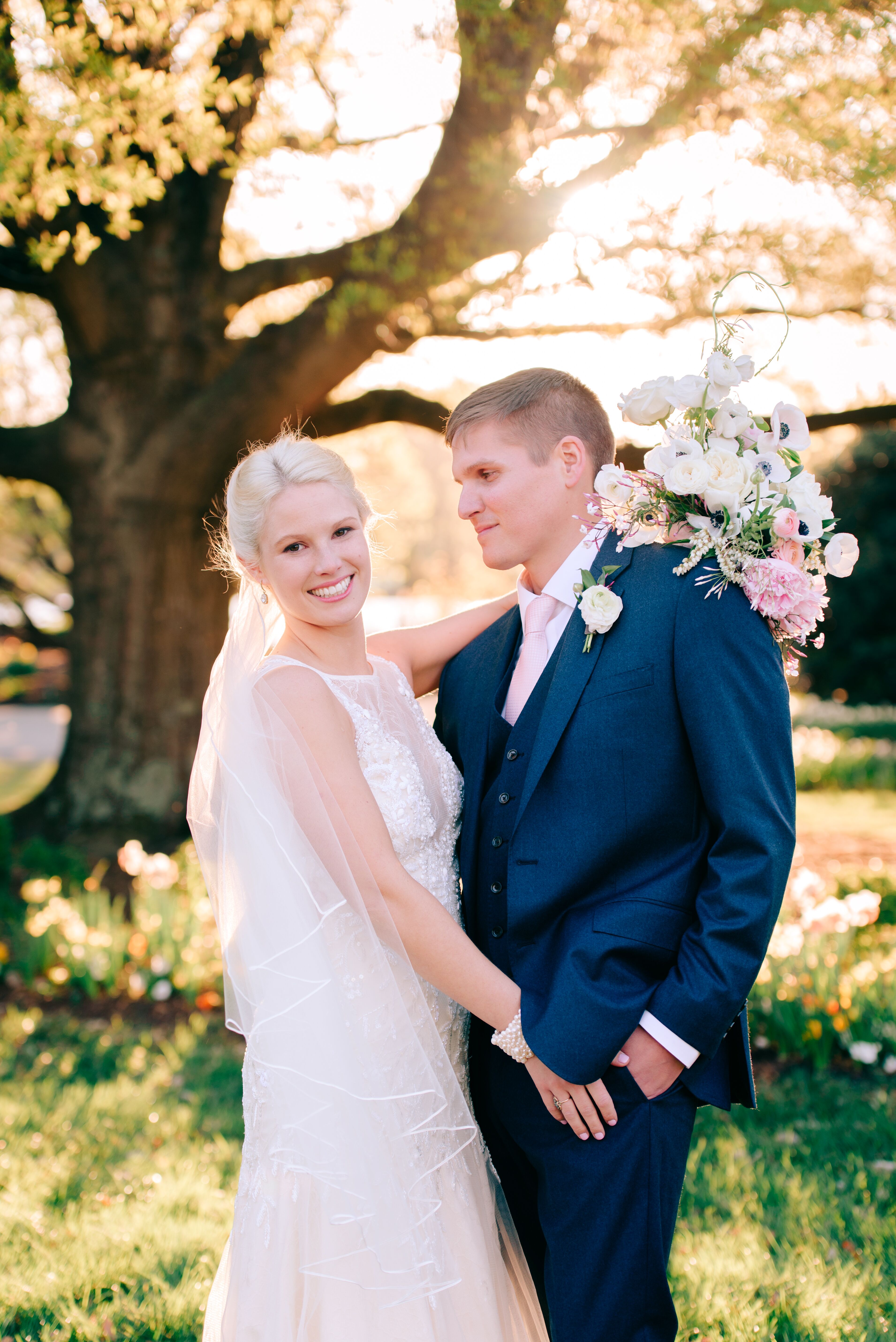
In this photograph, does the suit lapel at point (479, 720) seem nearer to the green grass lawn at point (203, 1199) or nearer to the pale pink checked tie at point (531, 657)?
the pale pink checked tie at point (531, 657)

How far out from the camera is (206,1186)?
3.89 metres

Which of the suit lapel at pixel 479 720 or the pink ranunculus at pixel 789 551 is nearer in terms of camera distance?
the pink ranunculus at pixel 789 551

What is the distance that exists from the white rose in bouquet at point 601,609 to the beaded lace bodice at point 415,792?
2.28ft

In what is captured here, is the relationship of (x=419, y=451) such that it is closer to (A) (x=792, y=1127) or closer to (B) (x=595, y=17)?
(B) (x=595, y=17)

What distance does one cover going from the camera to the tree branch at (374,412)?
8.16 meters

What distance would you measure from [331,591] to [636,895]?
1.16 meters

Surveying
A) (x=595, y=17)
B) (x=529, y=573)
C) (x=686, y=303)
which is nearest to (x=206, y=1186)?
(x=529, y=573)

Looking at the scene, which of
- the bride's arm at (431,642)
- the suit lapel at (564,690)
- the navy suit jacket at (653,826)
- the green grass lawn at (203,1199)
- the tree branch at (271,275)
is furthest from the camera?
the tree branch at (271,275)

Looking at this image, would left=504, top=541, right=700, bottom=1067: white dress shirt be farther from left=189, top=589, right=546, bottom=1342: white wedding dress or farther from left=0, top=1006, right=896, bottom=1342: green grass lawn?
left=0, top=1006, right=896, bottom=1342: green grass lawn

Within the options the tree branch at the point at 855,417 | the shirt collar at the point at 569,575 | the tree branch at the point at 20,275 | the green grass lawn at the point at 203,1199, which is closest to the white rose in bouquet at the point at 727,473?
the shirt collar at the point at 569,575

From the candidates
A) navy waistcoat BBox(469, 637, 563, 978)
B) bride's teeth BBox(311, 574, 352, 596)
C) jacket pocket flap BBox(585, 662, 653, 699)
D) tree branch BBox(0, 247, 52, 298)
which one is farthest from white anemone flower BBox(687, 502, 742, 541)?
tree branch BBox(0, 247, 52, 298)

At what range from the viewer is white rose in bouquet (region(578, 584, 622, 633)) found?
234cm

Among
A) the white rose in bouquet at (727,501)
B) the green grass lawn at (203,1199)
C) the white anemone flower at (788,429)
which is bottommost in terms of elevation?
the green grass lawn at (203,1199)

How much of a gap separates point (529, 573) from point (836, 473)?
15345 millimetres
